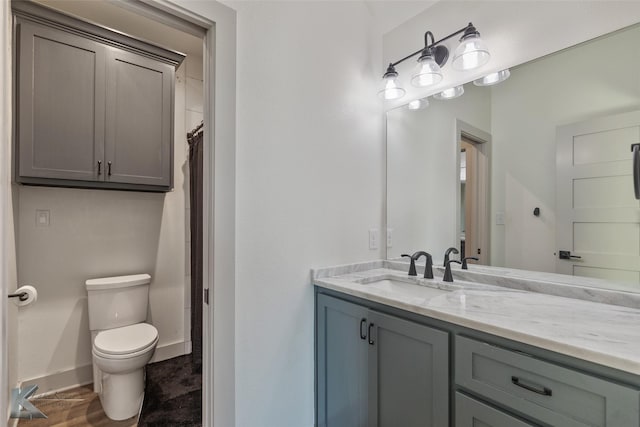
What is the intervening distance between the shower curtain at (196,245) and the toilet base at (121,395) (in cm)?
47

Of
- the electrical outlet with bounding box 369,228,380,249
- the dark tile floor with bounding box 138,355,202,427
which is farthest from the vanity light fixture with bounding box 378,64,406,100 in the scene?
the dark tile floor with bounding box 138,355,202,427

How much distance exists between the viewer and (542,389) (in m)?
0.84

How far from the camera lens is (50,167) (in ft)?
5.99

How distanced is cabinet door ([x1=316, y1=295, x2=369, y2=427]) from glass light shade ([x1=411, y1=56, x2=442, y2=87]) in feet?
4.21

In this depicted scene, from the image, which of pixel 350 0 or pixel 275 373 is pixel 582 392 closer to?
pixel 275 373

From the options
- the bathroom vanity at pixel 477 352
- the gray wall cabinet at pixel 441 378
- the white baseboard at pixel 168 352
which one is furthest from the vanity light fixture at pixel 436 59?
the white baseboard at pixel 168 352

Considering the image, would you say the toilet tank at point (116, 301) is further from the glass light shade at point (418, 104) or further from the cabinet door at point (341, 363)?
the glass light shade at point (418, 104)

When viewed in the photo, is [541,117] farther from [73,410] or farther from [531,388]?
[73,410]

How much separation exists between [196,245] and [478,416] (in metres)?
2.00

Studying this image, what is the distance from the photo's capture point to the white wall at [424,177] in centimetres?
176

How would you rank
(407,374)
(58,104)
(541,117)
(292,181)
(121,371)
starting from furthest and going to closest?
(58,104) → (121,371) → (292,181) → (541,117) → (407,374)

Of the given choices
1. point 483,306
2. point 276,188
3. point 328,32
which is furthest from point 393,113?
point 483,306

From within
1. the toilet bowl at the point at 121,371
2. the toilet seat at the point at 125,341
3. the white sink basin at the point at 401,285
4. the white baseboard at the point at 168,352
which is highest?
the white sink basin at the point at 401,285

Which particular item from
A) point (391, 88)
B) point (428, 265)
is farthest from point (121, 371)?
point (391, 88)
